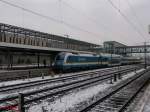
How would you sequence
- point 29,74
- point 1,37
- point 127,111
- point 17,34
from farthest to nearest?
point 17,34
point 1,37
point 29,74
point 127,111

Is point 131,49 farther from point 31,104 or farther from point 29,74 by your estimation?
point 31,104

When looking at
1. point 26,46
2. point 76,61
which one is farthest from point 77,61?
point 26,46

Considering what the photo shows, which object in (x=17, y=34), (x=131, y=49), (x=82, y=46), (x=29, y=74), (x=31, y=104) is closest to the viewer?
(x=31, y=104)

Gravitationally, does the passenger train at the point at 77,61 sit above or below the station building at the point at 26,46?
below

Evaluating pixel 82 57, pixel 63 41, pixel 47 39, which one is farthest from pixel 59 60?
pixel 63 41

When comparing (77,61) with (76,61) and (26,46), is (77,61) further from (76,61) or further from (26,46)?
(26,46)

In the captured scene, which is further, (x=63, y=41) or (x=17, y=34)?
(x=63, y=41)

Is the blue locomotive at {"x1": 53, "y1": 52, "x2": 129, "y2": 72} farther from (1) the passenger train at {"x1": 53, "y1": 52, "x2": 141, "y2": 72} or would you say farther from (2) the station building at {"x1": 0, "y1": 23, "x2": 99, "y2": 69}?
(2) the station building at {"x1": 0, "y1": 23, "x2": 99, "y2": 69}

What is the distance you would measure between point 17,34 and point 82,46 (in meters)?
Answer: 33.3

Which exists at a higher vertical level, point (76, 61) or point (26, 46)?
point (26, 46)

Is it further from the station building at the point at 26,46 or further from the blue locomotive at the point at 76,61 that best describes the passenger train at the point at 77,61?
the station building at the point at 26,46

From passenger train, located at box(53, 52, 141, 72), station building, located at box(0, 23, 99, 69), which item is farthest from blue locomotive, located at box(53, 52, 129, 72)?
station building, located at box(0, 23, 99, 69)

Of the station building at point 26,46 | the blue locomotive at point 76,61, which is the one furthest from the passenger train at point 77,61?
the station building at point 26,46

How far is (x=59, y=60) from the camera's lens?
32.2 metres
